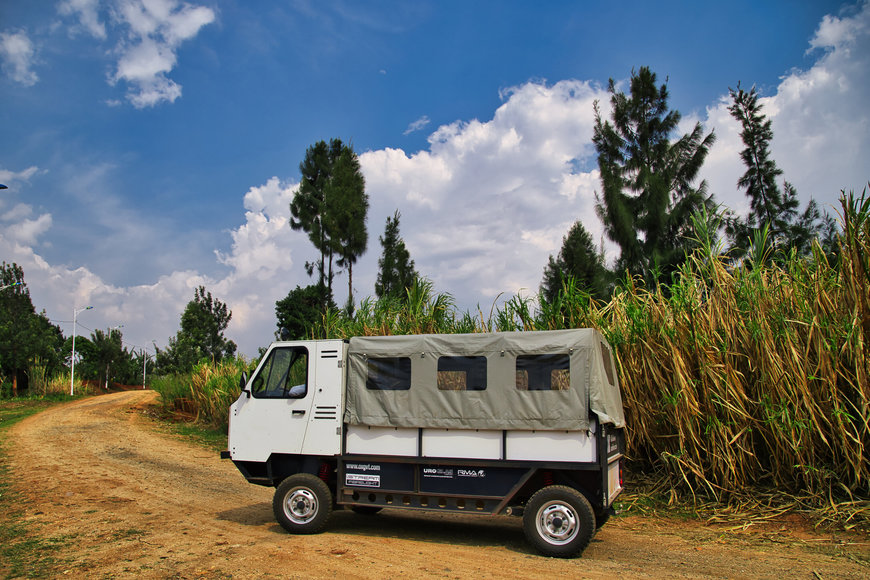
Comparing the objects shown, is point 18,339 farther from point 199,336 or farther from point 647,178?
point 647,178

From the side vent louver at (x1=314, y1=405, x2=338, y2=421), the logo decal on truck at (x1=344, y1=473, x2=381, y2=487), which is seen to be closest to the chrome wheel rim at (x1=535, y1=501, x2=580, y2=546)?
the logo decal on truck at (x1=344, y1=473, x2=381, y2=487)

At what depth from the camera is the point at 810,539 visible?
260 inches

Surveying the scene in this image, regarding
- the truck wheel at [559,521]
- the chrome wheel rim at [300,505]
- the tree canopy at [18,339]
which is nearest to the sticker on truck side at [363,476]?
the chrome wheel rim at [300,505]

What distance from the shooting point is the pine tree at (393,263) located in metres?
35.6

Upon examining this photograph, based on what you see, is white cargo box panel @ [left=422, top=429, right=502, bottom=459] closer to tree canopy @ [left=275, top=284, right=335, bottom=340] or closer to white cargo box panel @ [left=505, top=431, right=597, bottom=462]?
white cargo box panel @ [left=505, top=431, right=597, bottom=462]

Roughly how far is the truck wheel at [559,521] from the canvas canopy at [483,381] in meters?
0.74

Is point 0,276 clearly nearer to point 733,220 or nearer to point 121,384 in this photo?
point 121,384

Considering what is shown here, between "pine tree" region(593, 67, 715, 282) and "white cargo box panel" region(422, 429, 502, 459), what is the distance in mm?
20021

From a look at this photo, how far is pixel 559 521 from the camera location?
6.21 metres

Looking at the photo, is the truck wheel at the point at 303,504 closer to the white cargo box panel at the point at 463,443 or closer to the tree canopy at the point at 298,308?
the white cargo box panel at the point at 463,443

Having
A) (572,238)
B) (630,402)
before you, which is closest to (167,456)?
(630,402)

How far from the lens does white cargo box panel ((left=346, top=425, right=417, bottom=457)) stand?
696 cm

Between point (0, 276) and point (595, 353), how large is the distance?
50.7 meters

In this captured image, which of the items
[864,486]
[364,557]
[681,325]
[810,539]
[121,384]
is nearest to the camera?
[364,557]
